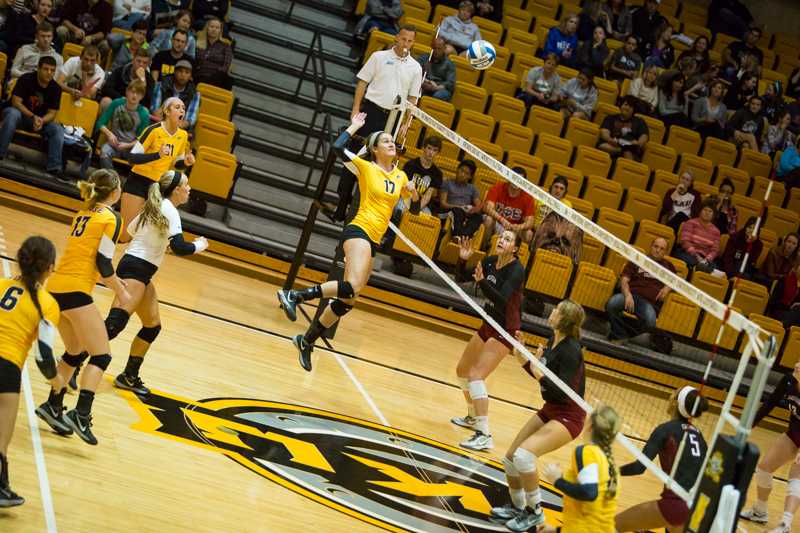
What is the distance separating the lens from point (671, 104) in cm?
1703

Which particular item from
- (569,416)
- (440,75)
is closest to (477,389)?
(569,416)

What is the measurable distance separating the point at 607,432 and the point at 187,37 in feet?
33.5

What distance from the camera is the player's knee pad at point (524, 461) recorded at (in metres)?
6.84

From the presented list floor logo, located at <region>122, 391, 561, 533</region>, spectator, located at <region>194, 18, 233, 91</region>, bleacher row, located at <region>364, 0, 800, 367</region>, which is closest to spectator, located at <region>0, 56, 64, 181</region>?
spectator, located at <region>194, 18, 233, 91</region>

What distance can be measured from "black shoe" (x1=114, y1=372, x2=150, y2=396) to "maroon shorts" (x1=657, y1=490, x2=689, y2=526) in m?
3.95

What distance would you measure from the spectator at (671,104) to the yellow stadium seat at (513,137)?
3397mm

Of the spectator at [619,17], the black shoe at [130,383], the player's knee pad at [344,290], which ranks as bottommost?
the black shoe at [130,383]

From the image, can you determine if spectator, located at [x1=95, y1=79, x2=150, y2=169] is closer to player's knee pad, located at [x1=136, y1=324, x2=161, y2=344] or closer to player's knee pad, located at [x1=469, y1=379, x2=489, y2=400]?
player's knee pad, located at [x1=136, y1=324, x2=161, y2=344]

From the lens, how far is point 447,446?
28.7ft

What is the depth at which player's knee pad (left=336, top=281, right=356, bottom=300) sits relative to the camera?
8414 millimetres

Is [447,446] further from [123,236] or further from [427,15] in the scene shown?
[427,15]

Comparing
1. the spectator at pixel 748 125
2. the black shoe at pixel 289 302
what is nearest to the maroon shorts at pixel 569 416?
the black shoe at pixel 289 302

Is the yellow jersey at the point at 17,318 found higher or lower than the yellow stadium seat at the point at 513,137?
lower

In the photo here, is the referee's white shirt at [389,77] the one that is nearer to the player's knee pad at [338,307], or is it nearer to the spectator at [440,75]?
the player's knee pad at [338,307]
